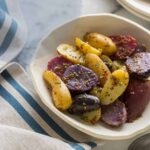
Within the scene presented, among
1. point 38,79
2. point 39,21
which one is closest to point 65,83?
point 38,79

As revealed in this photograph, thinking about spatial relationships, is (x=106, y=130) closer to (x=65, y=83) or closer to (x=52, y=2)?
(x=65, y=83)

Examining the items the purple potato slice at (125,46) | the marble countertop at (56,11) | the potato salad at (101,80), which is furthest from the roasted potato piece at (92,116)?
the marble countertop at (56,11)

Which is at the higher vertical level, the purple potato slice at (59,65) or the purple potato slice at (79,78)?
the purple potato slice at (59,65)

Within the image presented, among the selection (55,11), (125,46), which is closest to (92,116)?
(125,46)

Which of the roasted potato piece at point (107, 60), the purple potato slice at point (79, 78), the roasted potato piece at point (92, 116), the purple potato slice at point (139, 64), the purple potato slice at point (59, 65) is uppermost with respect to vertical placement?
the purple potato slice at point (59, 65)

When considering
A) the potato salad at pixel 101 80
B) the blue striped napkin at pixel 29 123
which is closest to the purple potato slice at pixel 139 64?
the potato salad at pixel 101 80

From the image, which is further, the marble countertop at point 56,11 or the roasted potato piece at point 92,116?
the marble countertop at point 56,11

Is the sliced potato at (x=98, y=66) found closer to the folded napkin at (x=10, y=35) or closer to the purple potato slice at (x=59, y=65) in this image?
the purple potato slice at (x=59, y=65)
